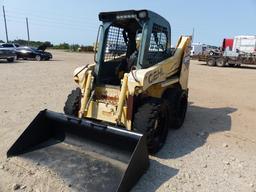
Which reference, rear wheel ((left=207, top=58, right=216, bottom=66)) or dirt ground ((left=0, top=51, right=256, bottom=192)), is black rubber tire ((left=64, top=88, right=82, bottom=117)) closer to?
dirt ground ((left=0, top=51, right=256, bottom=192))

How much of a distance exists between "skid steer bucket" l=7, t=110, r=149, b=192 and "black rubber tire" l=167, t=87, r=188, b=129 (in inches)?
71.3

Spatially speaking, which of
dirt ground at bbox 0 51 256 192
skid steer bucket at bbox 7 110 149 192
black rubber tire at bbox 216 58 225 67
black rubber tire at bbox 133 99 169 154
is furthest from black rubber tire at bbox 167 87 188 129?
black rubber tire at bbox 216 58 225 67

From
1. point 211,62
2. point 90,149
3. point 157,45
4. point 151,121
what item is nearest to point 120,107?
point 151,121

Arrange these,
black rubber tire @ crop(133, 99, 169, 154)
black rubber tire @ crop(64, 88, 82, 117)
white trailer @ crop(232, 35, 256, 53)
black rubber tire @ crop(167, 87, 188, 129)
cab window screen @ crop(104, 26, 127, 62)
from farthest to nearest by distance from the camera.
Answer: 1. white trailer @ crop(232, 35, 256, 53)
2. black rubber tire @ crop(167, 87, 188, 129)
3. cab window screen @ crop(104, 26, 127, 62)
4. black rubber tire @ crop(64, 88, 82, 117)
5. black rubber tire @ crop(133, 99, 169, 154)

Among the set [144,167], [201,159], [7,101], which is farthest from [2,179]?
[7,101]

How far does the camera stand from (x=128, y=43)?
6180 mm

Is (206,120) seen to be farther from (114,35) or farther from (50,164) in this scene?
(50,164)

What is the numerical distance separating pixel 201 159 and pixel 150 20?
235cm

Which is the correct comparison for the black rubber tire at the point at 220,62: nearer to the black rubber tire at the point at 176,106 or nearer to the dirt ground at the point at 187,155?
the dirt ground at the point at 187,155

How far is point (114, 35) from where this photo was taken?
585cm

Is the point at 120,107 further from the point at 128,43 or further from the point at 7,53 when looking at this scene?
the point at 7,53

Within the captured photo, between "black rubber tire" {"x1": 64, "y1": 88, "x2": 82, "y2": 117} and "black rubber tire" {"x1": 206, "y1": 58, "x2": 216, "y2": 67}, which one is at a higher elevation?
"black rubber tire" {"x1": 64, "y1": 88, "x2": 82, "y2": 117}

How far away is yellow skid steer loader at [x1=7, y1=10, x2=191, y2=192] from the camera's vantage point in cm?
416

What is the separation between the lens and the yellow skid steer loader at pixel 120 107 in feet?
13.6
